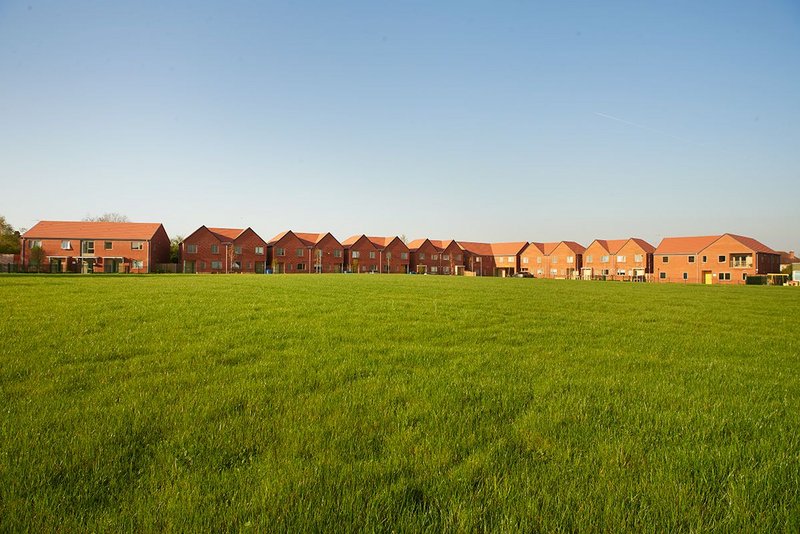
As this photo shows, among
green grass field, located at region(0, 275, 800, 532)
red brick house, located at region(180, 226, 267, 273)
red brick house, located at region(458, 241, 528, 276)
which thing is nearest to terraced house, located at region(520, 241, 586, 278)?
red brick house, located at region(458, 241, 528, 276)

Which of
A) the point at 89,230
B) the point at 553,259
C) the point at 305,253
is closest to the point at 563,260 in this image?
the point at 553,259

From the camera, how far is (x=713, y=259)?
76.7 meters

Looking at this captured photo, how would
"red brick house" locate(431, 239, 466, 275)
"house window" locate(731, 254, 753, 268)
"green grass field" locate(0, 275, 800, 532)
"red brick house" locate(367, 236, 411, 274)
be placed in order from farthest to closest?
1. "red brick house" locate(431, 239, 466, 275)
2. "red brick house" locate(367, 236, 411, 274)
3. "house window" locate(731, 254, 753, 268)
4. "green grass field" locate(0, 275, 800, 532)

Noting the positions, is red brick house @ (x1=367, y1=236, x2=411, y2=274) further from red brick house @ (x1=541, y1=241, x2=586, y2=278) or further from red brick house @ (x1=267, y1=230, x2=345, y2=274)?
red brick house @ (x1=541, y1=241, x2=586, y2=278)

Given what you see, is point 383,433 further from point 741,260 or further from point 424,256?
point 424,256

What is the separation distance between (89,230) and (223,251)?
21.0 metres

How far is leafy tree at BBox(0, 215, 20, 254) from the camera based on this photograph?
6956 cm

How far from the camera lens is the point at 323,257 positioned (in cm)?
8469

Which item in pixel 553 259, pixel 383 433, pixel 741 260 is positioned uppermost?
pixel 553 259

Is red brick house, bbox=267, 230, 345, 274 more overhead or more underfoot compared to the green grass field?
more overhead

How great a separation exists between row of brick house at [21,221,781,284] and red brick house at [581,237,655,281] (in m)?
0.21

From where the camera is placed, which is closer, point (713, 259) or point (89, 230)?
point (89, 230)

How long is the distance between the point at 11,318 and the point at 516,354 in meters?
12.0

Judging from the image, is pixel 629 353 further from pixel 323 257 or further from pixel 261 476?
pixel 323 257
